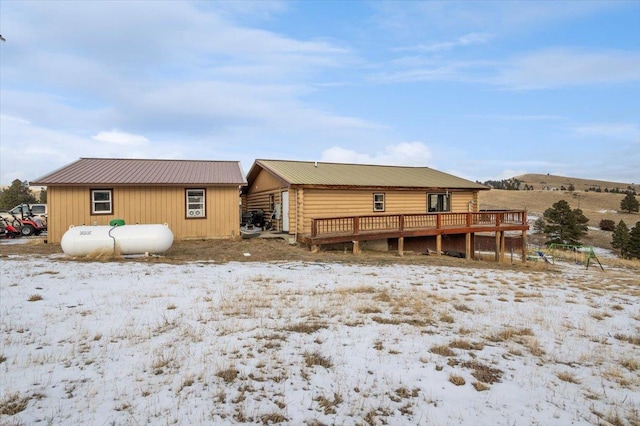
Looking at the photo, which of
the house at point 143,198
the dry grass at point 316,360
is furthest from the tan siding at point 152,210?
the dry grass at point 316,360

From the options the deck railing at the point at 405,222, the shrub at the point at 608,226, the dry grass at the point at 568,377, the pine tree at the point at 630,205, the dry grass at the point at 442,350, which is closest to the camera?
the dry grass at the point at 568,377

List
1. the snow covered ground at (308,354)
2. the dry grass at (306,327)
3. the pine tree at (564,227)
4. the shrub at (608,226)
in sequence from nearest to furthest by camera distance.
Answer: the snow covered ground at (308,354), the dry grass at (306,327), the pine tree at (564,227), the shrub at (608,226)

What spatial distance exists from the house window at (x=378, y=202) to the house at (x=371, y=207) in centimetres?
3

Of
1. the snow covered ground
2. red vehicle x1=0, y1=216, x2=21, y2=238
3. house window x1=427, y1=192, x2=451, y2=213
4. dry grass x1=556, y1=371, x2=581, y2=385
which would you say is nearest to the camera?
the snow covered ground

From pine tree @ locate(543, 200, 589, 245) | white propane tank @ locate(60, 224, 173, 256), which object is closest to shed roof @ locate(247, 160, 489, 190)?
white propane tank @ locate(60, 224, 173, 256)

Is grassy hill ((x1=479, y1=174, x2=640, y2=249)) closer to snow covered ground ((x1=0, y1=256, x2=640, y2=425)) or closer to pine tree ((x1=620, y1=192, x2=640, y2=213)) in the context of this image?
pine tree ((x1=620, y1=192, x2=640, y2=213))

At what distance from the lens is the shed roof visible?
1884 centimetres

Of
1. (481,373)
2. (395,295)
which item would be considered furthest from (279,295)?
(481,373)

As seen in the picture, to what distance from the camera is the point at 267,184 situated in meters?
21.8

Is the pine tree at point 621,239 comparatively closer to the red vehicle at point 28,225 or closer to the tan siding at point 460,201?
the tan siding at point 460,201

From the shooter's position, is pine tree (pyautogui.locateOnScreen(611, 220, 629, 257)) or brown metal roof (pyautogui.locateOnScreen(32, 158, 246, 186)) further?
pine tree (pyautogui.locateOnScreen(611, 220, 629, 257))

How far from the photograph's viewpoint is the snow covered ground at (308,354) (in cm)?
354

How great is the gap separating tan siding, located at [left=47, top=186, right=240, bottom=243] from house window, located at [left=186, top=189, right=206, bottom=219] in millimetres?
237

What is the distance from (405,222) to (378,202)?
2.02m
